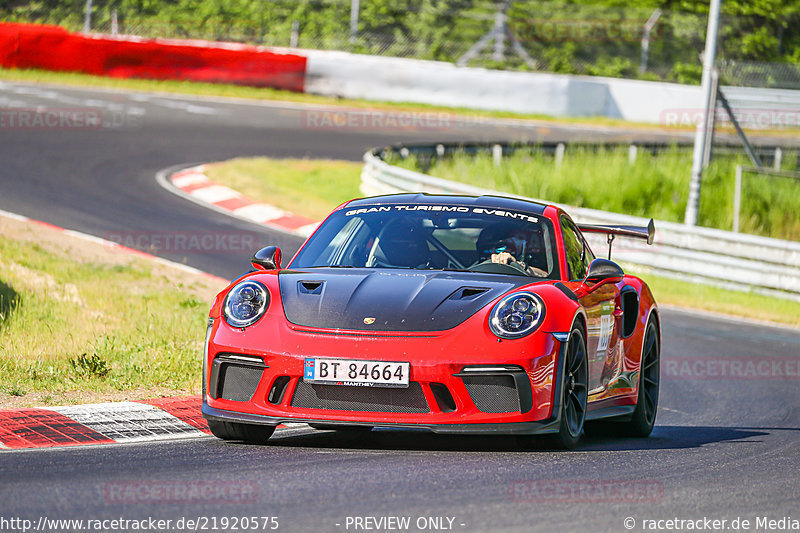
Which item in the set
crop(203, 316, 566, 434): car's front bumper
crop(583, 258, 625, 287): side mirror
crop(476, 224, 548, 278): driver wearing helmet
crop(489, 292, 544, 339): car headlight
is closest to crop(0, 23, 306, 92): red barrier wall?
crop(476, 224, 548, 278): driver wearing helmet

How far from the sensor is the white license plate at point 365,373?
555cm

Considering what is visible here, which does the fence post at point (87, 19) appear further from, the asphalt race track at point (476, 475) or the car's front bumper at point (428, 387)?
the car's front bumper at point (428, 387)

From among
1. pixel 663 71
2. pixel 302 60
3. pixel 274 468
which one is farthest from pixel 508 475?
pixel 663 71

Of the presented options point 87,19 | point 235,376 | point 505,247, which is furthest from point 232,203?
point 87,19

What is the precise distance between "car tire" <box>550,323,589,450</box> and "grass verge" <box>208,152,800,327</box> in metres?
9.39

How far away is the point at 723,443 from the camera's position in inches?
276

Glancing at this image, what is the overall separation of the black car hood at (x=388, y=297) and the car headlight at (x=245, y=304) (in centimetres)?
11

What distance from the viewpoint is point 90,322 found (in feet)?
30.9

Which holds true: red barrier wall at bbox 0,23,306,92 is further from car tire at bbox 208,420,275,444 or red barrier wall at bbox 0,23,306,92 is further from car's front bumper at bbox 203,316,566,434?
car's front bumper at bbox 203,316,566,434

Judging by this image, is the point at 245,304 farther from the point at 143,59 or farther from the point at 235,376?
the point at 143,59

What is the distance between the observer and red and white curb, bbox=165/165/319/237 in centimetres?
1764

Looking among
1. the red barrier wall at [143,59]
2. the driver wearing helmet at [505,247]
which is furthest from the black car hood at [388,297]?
the red barrier wall at [143,59]

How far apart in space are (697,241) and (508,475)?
1291 centimetres

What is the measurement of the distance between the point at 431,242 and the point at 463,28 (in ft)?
94.1
